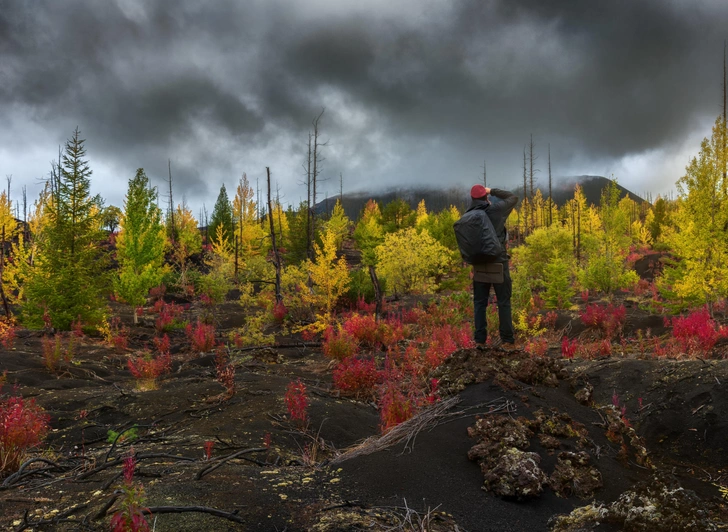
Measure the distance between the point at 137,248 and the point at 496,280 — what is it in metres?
14.7

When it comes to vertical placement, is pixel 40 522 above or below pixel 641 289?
below

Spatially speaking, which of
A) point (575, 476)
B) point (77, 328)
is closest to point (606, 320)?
point (575, 476)

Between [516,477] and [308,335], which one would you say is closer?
[516,477]

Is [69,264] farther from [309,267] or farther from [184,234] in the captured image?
[184,234]

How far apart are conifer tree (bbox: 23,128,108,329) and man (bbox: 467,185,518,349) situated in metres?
12.4

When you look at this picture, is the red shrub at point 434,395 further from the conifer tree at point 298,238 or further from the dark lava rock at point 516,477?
the conifer tree at point 298,238

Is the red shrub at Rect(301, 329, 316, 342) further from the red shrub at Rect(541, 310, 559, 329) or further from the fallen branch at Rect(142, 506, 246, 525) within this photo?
the fallen branch at Rect(142, 506, 246, 525)

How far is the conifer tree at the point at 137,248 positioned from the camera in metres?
15.5

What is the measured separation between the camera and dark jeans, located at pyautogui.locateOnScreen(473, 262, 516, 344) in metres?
5.49

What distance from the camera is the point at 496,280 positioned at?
209 inches

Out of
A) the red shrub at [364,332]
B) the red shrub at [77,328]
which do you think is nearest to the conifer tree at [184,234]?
the red shrub at [77,328]

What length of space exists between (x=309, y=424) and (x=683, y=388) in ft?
14.6

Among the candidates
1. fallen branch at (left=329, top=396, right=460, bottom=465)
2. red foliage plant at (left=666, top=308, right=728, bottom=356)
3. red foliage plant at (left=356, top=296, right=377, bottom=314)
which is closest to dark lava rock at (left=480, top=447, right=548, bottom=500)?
fallen branch at (left=329, top=396, right=460, bottom=465)

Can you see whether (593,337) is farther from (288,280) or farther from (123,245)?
(123,245)
